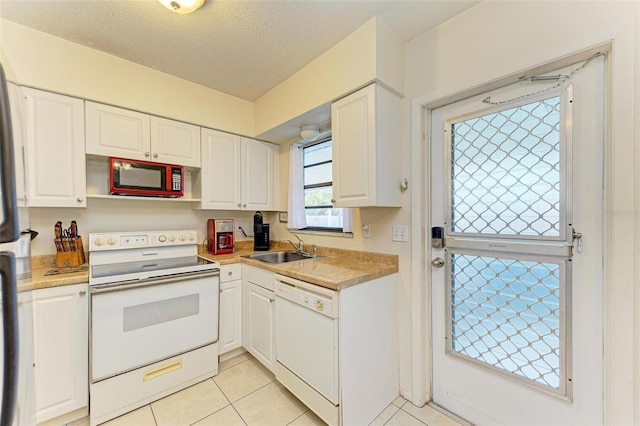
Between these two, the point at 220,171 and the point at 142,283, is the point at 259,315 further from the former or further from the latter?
the point at 220,171

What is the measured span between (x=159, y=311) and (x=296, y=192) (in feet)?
5.21

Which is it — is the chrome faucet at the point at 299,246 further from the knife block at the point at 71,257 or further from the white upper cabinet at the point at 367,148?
A: the knife block at the point at 71,257

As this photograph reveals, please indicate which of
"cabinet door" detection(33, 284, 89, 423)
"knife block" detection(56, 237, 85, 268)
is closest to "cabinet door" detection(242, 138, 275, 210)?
"knife block" detection(56, 237, 85, 268)

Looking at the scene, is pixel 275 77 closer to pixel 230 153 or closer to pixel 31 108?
pixel 230 153

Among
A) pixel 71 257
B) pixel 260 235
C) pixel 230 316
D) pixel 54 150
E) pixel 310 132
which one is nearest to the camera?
pixel 54 150

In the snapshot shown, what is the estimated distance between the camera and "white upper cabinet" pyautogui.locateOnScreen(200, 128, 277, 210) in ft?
8.16

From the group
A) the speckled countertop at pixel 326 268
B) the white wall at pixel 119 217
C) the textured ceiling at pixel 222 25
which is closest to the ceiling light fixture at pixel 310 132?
the textured ceiling at pixel 222 25

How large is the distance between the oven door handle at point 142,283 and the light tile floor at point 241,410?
0.83 m

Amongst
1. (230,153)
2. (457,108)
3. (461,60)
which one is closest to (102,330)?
(230,153)

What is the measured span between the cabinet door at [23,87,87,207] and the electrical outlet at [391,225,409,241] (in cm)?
233

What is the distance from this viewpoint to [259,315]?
212 centimetres

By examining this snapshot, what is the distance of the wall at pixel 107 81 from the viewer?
5.50 ft

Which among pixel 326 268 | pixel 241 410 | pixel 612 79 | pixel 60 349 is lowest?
pixel 241 410

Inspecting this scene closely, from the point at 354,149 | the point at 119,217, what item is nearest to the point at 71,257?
the point at 119,217
